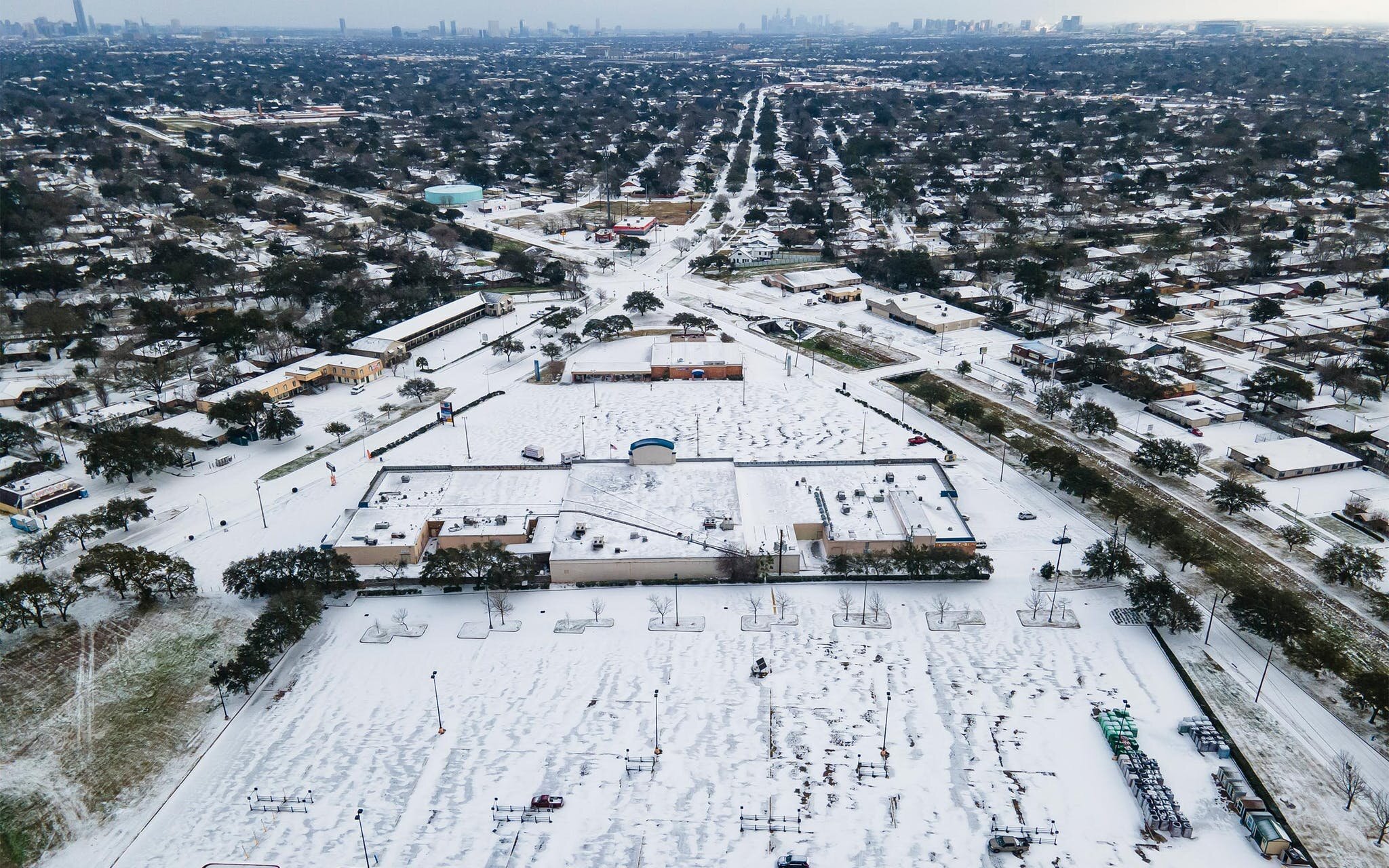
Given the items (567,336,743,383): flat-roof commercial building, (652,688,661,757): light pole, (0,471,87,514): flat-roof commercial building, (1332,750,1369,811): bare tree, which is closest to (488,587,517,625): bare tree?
(652,688,661,757): light pole

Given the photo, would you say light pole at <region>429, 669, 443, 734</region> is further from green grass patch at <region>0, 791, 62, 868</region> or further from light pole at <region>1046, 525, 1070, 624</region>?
light pole at <region>1046, 525, 1070, 624</region>

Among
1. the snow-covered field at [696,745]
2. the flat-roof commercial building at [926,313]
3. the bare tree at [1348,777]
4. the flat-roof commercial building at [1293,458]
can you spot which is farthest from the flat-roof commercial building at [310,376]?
the bare tree at [1348,777]

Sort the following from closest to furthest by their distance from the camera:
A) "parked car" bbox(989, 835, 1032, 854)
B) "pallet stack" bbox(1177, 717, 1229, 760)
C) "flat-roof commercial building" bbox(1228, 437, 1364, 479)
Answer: "parked car" bbox(989, 835, 1032, 854), "pallet stack" bbox(1177, 717, 1229, 760), "flat-roof commercial building" bbox(1228, 437, 1364, 479)

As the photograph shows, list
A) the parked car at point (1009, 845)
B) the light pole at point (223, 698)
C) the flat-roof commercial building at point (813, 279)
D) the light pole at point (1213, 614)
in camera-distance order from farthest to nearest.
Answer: the flat-roof commercial building at point (813, 279)
the light pole at point (1213, 614)
the light pole at point (223, 698)
the parked car at point (1009, 845)

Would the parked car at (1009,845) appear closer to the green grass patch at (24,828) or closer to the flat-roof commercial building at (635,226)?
the green grass patch at (24,828)

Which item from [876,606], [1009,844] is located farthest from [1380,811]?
[876,606]
